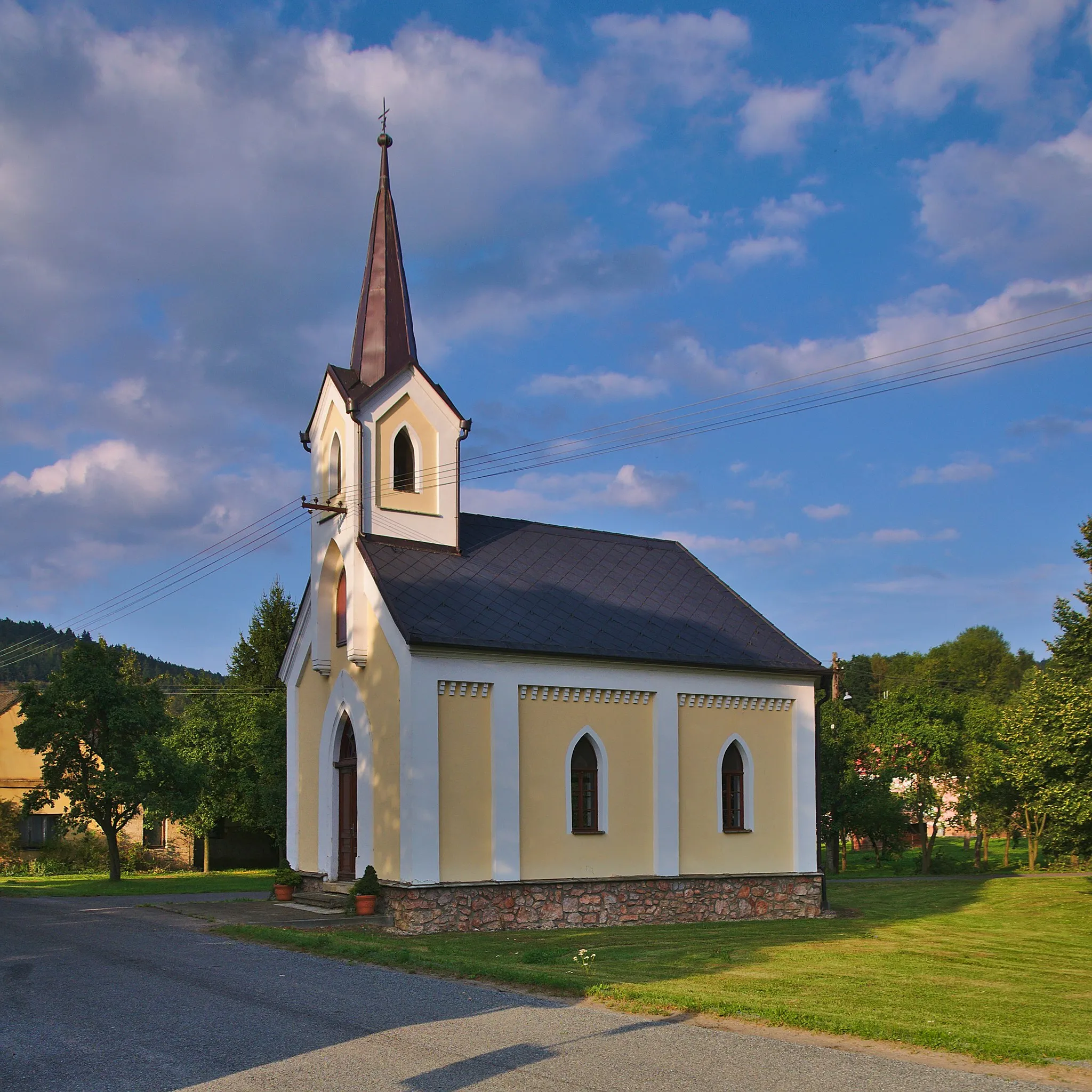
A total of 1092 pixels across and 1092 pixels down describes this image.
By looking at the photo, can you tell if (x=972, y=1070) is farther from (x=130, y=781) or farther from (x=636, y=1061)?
(x=130, y=781)

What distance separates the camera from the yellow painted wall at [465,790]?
1984 centimetres

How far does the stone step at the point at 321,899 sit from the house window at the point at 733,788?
27.4 feet

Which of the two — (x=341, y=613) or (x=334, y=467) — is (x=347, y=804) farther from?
(x=334, y=467)

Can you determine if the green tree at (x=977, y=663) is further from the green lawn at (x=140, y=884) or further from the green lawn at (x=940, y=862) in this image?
the green lawn at (x=140, y=884)

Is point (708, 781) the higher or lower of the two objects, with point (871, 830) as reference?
higher

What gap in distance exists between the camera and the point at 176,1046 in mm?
8852

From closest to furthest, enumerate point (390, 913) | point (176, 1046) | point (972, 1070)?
point (972, 1070)
point (176, 1046)
point (390, 913)

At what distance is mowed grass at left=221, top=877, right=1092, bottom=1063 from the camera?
9.75m

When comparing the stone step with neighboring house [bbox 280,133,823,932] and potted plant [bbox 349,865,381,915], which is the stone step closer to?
neighboring house [bbox 280,133,823,932]

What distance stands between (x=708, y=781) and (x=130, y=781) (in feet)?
56.7

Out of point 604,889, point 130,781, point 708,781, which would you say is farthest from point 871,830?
point 130,781

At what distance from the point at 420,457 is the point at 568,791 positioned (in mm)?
7783

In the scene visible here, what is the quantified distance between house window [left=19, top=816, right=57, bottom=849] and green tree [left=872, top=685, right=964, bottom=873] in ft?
109

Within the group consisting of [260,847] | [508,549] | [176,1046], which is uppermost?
[508,549]
